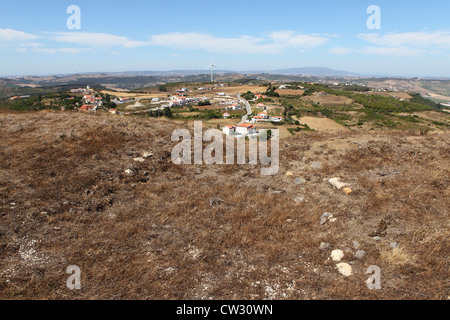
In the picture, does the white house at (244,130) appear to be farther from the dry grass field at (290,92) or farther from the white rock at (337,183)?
the dry grass field at (290,92)

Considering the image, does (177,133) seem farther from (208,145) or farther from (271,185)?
(271,185)

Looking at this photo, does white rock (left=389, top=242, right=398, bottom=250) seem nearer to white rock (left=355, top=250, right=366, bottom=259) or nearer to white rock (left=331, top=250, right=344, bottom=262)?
white rock (left=355, top=250, right=366, bottom=259)

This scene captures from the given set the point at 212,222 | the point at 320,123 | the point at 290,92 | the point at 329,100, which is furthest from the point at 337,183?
the point at 290,92

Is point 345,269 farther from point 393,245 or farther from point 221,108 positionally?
point 221,108

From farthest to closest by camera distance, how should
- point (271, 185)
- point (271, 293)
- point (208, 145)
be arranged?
point (208, 145)
point (271, 185)
point (271, 293)

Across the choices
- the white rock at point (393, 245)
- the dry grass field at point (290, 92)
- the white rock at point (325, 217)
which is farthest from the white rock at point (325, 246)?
the dry grass field at point (290, 92)
